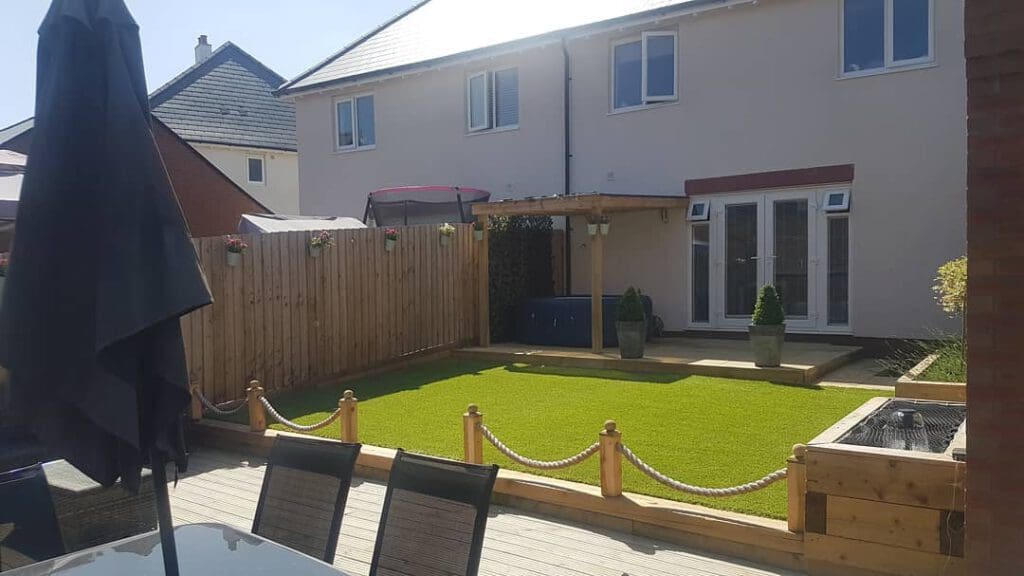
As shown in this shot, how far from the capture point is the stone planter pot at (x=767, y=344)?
32.8ft

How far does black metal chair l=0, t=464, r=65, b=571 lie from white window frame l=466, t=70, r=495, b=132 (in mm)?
13089

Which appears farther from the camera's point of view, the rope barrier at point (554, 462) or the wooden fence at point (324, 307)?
the wooden fence at point (324, 307)

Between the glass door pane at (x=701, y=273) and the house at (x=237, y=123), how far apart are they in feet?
43.7

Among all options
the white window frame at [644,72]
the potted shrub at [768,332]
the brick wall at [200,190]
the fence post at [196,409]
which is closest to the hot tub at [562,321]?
the potted shrub at [768,332]

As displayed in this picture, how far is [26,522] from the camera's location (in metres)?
3.91

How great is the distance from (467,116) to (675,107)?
184 inches

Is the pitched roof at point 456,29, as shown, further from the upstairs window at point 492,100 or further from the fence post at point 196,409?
the fence post at point 196,409

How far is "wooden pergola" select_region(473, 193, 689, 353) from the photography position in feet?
38.7

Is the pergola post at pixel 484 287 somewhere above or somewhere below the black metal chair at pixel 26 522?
above

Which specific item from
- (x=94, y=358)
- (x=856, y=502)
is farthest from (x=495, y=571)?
(x=94, y=358)

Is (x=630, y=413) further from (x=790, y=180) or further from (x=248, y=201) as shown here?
(x=248, y=201)

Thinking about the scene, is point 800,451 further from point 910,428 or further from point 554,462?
point 554,462

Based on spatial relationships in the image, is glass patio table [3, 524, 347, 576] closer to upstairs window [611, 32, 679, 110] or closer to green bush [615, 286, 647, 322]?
green bush [615, 286, 647, 322]

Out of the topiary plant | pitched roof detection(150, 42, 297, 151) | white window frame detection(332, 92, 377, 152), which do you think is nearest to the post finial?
the topiary plant
